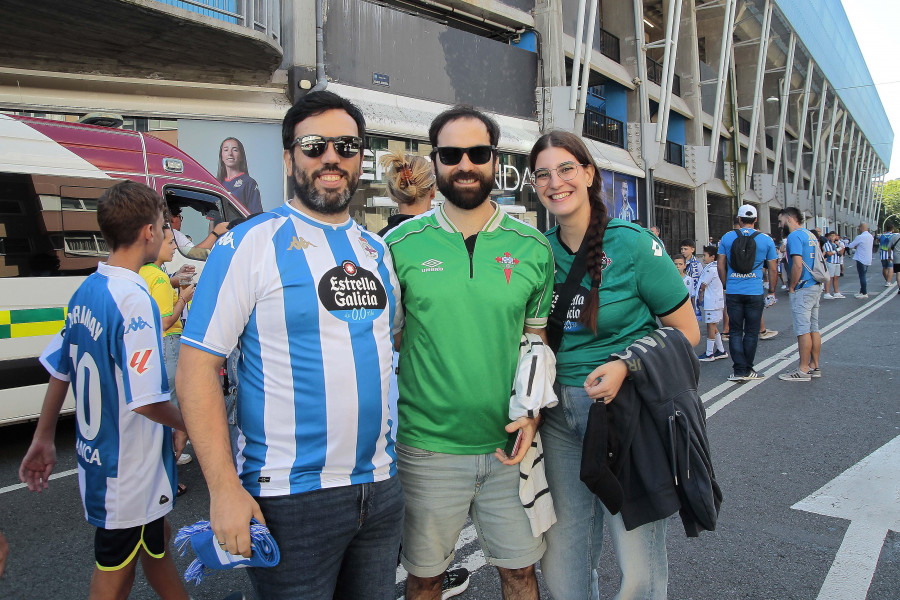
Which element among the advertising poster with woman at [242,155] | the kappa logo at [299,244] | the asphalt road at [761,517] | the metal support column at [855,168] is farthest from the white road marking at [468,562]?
the metal support column at [855,168]

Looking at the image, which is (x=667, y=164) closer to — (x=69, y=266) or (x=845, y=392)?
(x=845, y=392)

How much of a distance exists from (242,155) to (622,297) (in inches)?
393

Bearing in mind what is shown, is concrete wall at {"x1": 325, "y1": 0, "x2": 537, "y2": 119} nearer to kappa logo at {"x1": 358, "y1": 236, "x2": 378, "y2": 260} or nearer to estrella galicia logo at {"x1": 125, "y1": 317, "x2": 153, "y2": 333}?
estrella galicia logo at {"x1": 125, "y1": 317, "x2": 153, "y2": 333}

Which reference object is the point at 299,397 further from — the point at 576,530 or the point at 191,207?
the point at 191,207

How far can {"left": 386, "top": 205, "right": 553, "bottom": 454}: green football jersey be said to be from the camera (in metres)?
2.09

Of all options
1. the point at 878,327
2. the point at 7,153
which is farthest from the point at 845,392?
the point at 7,153

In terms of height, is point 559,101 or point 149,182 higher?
point 559,101

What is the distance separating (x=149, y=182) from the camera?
595 cm

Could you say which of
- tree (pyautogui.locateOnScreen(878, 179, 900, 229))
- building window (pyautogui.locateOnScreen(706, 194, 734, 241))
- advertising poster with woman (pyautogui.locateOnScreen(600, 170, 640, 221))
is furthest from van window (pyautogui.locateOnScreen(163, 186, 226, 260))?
tree (pyautogui.locateOnScreen(878, 179, 900, 229))

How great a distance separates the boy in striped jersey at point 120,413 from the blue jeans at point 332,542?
858 millimetres

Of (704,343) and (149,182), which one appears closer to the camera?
(149,182)

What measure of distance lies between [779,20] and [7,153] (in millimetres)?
39377

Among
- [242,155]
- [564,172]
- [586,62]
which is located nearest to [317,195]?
[564,172]

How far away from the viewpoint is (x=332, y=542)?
5.68 feet
